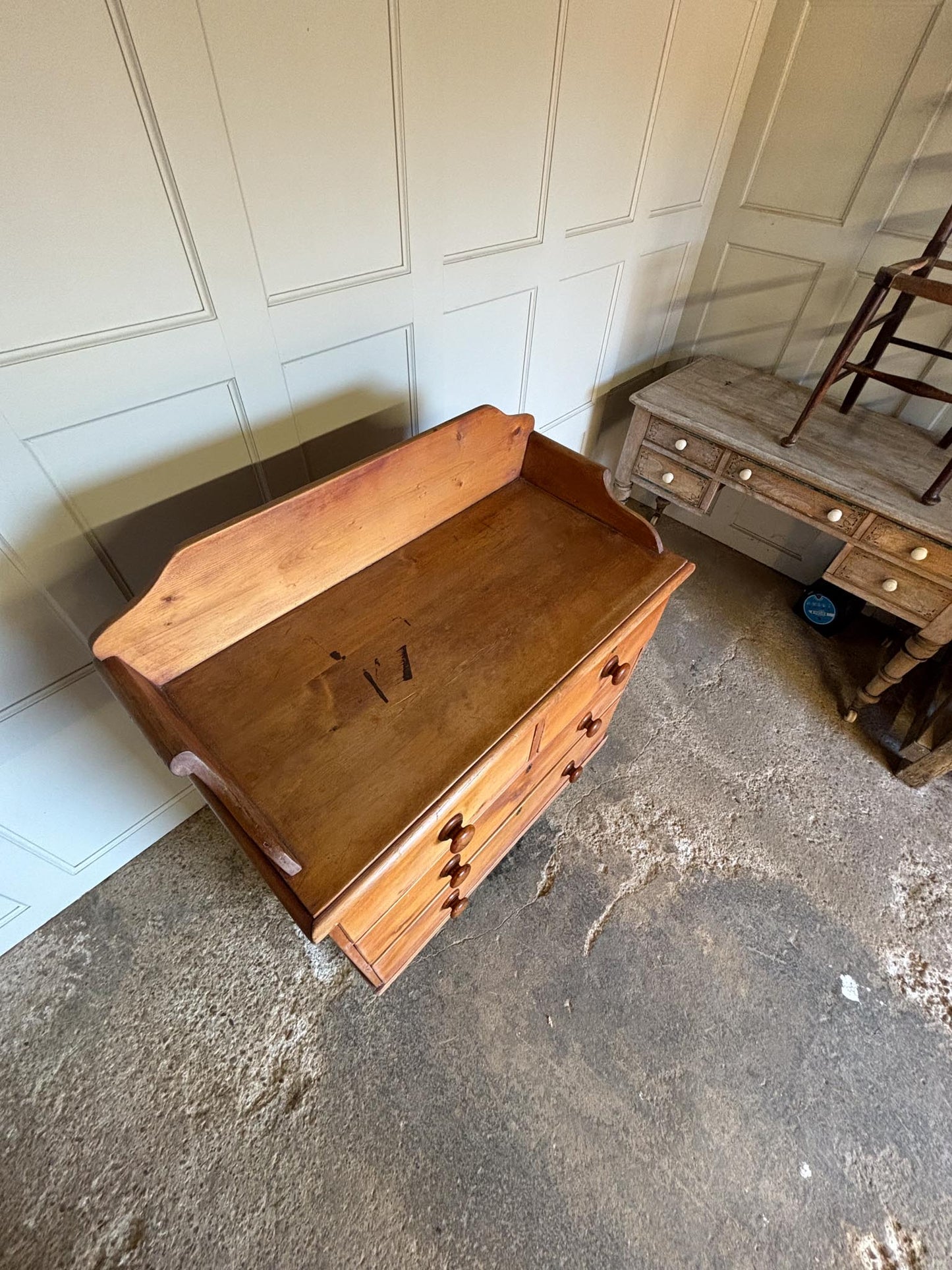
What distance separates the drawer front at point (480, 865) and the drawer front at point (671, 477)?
942 millimetres

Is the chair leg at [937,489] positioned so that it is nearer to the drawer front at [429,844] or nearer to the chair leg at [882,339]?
the chair leg at [882,339]

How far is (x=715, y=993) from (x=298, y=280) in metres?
1.78

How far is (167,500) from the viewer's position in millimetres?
1030

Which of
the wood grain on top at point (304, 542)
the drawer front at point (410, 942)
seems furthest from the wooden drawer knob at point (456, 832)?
the wood grain on top at point (304, 542)

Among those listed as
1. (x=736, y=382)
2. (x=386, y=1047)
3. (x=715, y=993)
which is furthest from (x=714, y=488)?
(x=386, y=1047)

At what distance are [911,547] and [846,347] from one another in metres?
0.55

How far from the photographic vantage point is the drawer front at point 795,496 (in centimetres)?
157

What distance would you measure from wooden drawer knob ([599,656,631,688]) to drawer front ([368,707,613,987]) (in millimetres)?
225

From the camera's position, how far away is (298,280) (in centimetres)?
101

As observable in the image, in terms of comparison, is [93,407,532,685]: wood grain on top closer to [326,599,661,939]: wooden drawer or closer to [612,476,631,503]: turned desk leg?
[326,599,661,939]: wooden drawer

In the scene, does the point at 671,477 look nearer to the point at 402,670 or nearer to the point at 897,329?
the point at 897,329

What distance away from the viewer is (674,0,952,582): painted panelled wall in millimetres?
1468

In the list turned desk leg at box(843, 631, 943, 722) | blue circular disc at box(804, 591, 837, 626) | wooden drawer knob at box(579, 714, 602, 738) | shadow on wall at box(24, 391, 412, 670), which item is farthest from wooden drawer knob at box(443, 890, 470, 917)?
blue circular disc at box(804, 591, 837, 626)

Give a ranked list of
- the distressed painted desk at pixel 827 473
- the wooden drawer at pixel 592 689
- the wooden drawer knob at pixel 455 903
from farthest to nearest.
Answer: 1. the distressed painted desk at pixel 827 473
2. the wooden drawer knob at pixel 455 903
3. the wooden drawer at pixel 592 689
